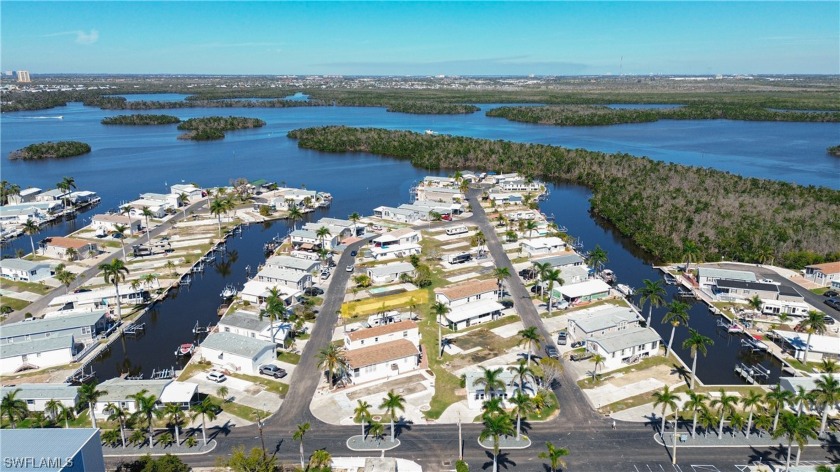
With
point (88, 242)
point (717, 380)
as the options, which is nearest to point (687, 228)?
point (717, 380)

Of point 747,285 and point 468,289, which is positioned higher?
point 468,289

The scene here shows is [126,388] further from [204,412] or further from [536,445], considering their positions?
[536,445]

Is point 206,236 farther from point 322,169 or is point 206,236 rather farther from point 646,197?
point 646,197

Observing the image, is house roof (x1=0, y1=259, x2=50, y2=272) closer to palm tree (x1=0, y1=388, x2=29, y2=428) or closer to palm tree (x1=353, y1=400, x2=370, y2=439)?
palm tree (x1=0, y1=388, x2=29, y2=428)

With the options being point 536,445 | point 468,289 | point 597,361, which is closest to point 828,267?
point 597,361

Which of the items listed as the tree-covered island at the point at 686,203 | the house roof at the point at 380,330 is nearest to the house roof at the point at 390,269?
the house roof at the point at 380,330

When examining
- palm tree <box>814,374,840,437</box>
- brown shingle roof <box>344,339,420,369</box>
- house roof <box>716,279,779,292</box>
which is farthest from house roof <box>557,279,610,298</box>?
palm tree <box>814,374,840,437</box>
